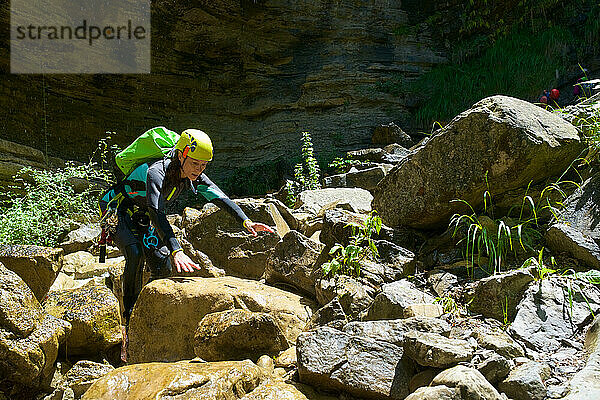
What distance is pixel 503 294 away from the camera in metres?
2.92

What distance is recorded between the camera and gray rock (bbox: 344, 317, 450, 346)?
2.61 metres

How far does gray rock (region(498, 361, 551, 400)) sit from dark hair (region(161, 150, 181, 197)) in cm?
268

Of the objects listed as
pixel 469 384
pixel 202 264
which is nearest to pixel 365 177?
pixel 202 264

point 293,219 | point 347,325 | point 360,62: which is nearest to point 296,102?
point 360,62

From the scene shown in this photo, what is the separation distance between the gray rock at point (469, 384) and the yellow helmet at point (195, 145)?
2326mm

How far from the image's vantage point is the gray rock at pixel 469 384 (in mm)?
1941

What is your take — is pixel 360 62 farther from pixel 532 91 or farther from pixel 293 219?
pixel 293 219

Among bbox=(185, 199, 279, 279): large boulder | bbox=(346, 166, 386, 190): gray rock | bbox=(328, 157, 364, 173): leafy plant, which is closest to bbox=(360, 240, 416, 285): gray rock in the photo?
bbox=(185, 199, 279, 279): large boulder

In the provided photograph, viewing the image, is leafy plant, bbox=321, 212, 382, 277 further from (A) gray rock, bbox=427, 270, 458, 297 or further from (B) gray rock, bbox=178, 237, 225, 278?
(B) gray rock, bbox=178, 237, 225, 278

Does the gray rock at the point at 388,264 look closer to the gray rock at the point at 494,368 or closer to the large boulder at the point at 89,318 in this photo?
the gray rock at the point at 494,368

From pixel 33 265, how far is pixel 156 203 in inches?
60.1

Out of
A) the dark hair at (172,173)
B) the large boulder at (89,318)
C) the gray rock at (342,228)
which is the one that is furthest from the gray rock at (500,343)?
the large boulder at (89,318)

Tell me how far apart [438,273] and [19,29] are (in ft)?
37.7

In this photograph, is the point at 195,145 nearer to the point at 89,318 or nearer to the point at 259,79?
the point at 89,318
